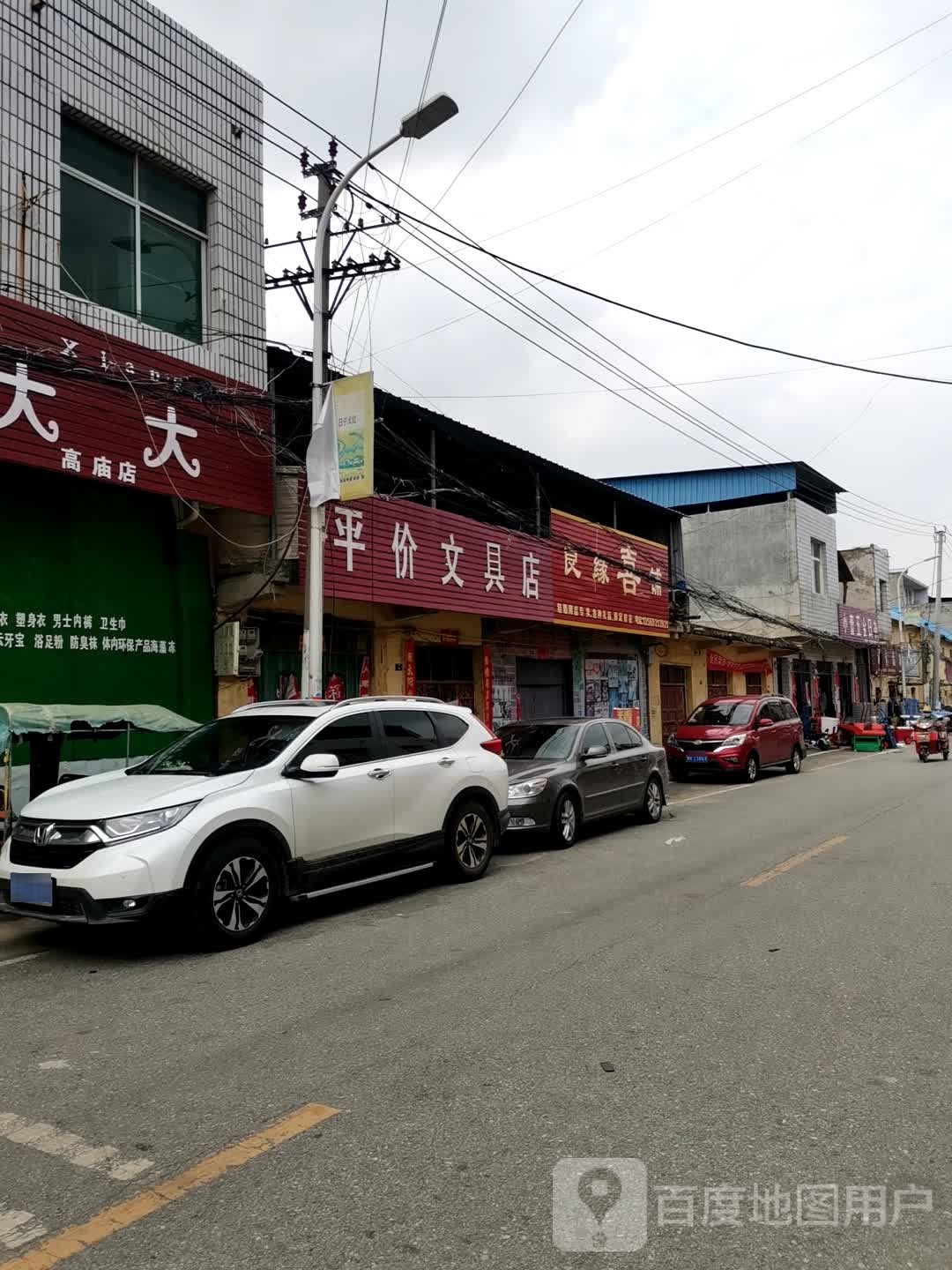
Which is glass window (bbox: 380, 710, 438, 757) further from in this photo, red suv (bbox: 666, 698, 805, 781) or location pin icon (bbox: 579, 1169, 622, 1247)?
red suv (bbox: 666, 698, 805, 781)

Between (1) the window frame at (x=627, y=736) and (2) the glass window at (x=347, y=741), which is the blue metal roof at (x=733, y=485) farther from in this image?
(2) the glass window at (x=347, y=741)

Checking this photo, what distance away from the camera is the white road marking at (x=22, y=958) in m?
6.32

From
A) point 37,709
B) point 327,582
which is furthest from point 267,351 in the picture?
point 37,709

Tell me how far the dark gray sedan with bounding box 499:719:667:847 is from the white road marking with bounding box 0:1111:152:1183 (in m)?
7.23

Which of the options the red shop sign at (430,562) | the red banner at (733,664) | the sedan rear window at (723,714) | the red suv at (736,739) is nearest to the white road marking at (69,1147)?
the red shop sign at (430,562)

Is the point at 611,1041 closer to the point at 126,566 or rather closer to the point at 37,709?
the point at 37,709

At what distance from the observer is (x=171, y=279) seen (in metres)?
12.5

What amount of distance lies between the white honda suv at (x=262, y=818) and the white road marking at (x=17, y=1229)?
2.94m

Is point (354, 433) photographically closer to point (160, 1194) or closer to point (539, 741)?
point (539, 741)

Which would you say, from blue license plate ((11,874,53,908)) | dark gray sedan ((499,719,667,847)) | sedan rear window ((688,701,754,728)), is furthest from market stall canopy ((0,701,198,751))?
sedan rear window ((688,701,754,728))

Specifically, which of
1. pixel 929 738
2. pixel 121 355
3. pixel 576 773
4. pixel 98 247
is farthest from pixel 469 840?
pixel 929 738

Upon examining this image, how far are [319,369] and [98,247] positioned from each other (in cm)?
324

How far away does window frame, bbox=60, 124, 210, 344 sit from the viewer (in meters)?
11.4

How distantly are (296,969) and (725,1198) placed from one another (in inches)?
136
